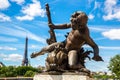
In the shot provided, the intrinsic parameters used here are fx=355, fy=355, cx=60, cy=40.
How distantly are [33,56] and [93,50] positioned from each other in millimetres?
2258

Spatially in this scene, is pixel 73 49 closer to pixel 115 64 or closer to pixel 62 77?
pixel 62 77

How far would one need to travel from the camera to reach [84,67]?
40.4 feet

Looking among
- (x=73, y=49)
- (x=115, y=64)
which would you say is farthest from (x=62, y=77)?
(x=115, y=64)

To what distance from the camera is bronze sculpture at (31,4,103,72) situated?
39.9 feet

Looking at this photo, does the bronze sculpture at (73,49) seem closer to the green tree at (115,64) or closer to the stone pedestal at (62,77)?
the stone pedestal at (62,77)

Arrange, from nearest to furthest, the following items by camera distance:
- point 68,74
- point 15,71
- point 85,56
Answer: point 68,74 → point 85,56 → point 15,71

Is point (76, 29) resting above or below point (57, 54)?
above

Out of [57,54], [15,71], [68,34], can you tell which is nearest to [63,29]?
[68,34]

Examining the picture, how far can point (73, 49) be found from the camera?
12.6m

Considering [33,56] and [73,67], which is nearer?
[73,67]

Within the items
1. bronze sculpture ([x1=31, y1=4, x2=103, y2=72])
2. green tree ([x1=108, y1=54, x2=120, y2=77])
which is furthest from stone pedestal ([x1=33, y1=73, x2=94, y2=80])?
green tree ([x1=108, y1=54, x2=120, y2=77])

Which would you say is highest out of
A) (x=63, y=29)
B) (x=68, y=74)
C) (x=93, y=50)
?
(x=63, y=29)

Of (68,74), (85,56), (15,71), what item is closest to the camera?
(68,74)

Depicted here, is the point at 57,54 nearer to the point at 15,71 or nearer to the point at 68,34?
the point at 68,34
